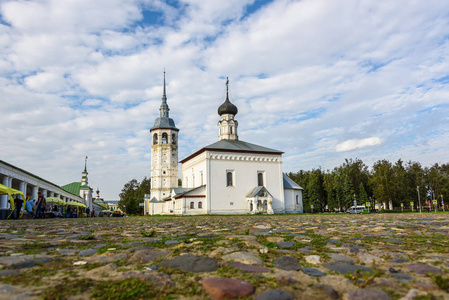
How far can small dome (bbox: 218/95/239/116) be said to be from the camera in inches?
1882

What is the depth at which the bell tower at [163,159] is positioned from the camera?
5553cm

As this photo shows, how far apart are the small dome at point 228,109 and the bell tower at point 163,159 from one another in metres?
12.9

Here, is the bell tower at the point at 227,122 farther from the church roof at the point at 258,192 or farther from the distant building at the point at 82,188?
the distant building at the point at 82,188

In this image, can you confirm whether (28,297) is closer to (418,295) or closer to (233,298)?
(233,298)

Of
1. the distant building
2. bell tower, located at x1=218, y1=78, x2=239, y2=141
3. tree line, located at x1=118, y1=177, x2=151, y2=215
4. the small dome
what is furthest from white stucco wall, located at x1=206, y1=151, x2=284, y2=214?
the distant building

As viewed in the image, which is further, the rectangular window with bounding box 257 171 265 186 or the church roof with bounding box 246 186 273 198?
the rectangular window with bounding box 257 171 265 186

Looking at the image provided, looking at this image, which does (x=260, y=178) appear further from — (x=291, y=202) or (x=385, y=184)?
(x=385, y=184)

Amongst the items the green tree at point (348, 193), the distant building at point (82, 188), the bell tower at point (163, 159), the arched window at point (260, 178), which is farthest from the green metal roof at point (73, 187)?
the green tree at point (348, 193)

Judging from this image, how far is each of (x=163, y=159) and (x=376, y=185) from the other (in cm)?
3773

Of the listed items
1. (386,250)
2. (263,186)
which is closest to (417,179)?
(263,186)

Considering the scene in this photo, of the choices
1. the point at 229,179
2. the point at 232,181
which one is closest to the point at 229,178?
the point at 229,179

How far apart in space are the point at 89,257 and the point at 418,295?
290 cm

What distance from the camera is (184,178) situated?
4762 cm

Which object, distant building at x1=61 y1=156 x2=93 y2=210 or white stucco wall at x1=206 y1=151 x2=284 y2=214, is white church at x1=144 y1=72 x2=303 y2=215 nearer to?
white stucco wall at x1=206 y1=151 x2=284 y2=214
